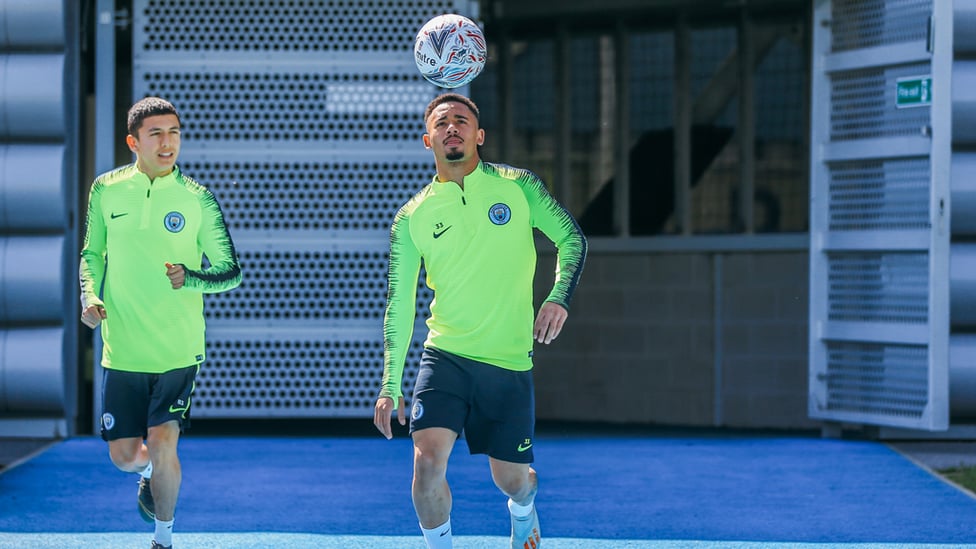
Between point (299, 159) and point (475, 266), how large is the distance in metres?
5.22

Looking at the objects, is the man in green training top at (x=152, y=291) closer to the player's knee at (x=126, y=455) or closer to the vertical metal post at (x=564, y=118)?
the player's knee at (x=126, y=455)

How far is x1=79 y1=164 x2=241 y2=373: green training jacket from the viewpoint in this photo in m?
5.60

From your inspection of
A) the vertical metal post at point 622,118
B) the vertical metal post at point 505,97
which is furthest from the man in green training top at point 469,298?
the vertical metal post at point 505,97

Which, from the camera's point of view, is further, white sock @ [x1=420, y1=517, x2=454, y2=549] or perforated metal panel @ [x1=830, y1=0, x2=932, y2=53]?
perforated metal panel @ [x1=830, y1=0, x2=932, y2=53]

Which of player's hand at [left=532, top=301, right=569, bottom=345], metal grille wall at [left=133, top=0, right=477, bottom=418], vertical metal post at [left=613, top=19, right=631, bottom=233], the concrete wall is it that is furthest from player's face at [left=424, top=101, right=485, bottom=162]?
vertical metal post at [left=613, top=19, right=631, bottom=233]

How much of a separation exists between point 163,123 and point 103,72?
15.3ft

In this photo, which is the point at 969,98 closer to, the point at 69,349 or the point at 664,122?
the point at 664,122

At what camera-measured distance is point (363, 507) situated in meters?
7.13

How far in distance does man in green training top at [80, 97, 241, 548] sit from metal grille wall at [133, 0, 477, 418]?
4.32 meters

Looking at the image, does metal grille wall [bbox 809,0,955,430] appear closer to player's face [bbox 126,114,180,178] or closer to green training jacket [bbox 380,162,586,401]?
green training jacket [bbox 380,162,586,401]

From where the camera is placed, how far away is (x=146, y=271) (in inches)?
221

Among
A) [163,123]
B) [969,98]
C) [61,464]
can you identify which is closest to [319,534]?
[163,123]

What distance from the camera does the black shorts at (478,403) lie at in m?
5.07

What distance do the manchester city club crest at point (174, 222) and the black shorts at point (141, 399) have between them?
1.89 feet
